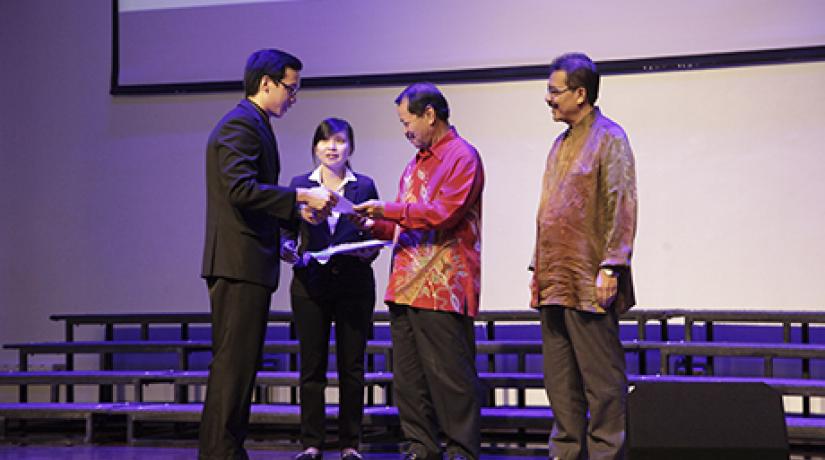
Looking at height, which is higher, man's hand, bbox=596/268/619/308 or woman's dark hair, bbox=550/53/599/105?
woman's dark hair, bbox=550/53/599/105

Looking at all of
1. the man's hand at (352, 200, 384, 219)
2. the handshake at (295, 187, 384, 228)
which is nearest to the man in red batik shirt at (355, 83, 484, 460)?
the man's hand at (352, 200, 384, 219)

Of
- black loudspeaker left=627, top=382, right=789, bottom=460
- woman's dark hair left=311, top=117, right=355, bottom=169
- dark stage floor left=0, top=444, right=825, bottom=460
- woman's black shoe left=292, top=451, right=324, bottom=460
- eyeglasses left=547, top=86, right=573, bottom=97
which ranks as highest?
eyeglasses left=547, top=86, right=573, bottom=97

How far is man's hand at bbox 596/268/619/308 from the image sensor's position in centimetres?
280

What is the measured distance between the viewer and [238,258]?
8.96 ft

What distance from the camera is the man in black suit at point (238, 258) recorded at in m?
2.70

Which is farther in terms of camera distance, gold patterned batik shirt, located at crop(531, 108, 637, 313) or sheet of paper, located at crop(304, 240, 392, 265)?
sheet of paper, located at crop(304, 240, 392, 265)

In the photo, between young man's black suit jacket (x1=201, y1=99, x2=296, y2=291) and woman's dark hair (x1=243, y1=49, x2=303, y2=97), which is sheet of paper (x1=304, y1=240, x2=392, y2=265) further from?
woman's dark hair (x1=243, y1=49, x2=303, y2=97)

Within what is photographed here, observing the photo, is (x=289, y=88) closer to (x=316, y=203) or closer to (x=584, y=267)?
(x=316, y=203)

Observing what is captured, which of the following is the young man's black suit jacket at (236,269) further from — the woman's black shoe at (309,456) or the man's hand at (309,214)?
the woman's black shoe at (309,456)

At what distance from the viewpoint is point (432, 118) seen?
10.5ft

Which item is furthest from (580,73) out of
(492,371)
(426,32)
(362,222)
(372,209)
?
(426,32)

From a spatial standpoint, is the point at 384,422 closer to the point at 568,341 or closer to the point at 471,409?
the point at 471,409

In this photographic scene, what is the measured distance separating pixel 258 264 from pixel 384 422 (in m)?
1.51

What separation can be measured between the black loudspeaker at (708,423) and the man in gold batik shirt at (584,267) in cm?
92
